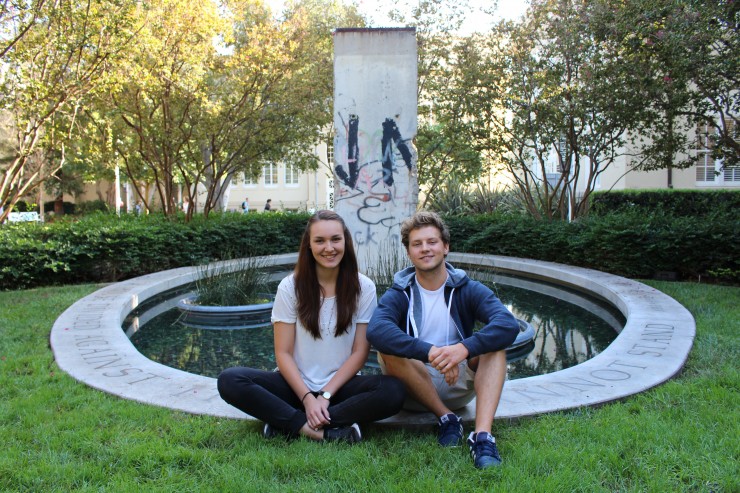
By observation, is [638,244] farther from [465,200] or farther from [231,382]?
[465,200]

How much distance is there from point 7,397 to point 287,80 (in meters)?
9.66

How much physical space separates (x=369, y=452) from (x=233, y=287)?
432cm

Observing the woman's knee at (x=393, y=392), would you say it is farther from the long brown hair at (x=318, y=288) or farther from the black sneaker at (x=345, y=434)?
the long brown hair at (x=318, y=288)

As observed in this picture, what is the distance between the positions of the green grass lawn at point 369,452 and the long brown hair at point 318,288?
60cm

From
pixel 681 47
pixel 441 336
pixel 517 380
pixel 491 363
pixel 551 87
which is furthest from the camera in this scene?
pixel 551 87

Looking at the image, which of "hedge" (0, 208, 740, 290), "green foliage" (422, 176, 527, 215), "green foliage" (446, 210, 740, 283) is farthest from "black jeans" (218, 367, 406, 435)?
"green foliage" (422, 176, 527, 215)

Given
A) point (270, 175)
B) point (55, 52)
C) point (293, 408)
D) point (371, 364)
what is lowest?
point (371, 364)

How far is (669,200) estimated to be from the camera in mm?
16562

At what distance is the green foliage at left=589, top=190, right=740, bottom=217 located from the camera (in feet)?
49.4

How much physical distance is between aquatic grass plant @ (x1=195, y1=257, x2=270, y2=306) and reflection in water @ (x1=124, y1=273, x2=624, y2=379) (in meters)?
0.44

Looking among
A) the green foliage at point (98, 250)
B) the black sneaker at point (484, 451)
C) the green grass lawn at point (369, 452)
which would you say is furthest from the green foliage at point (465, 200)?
the black sneaker at point (484, 451)

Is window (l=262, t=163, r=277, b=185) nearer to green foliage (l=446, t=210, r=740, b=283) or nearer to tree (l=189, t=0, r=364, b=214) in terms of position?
tree (l=189, t=0, r=364, b=214)

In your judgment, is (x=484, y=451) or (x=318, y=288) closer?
(x=484, y=451)

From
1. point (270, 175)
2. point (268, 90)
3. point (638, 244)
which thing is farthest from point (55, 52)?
point (270, 175)
